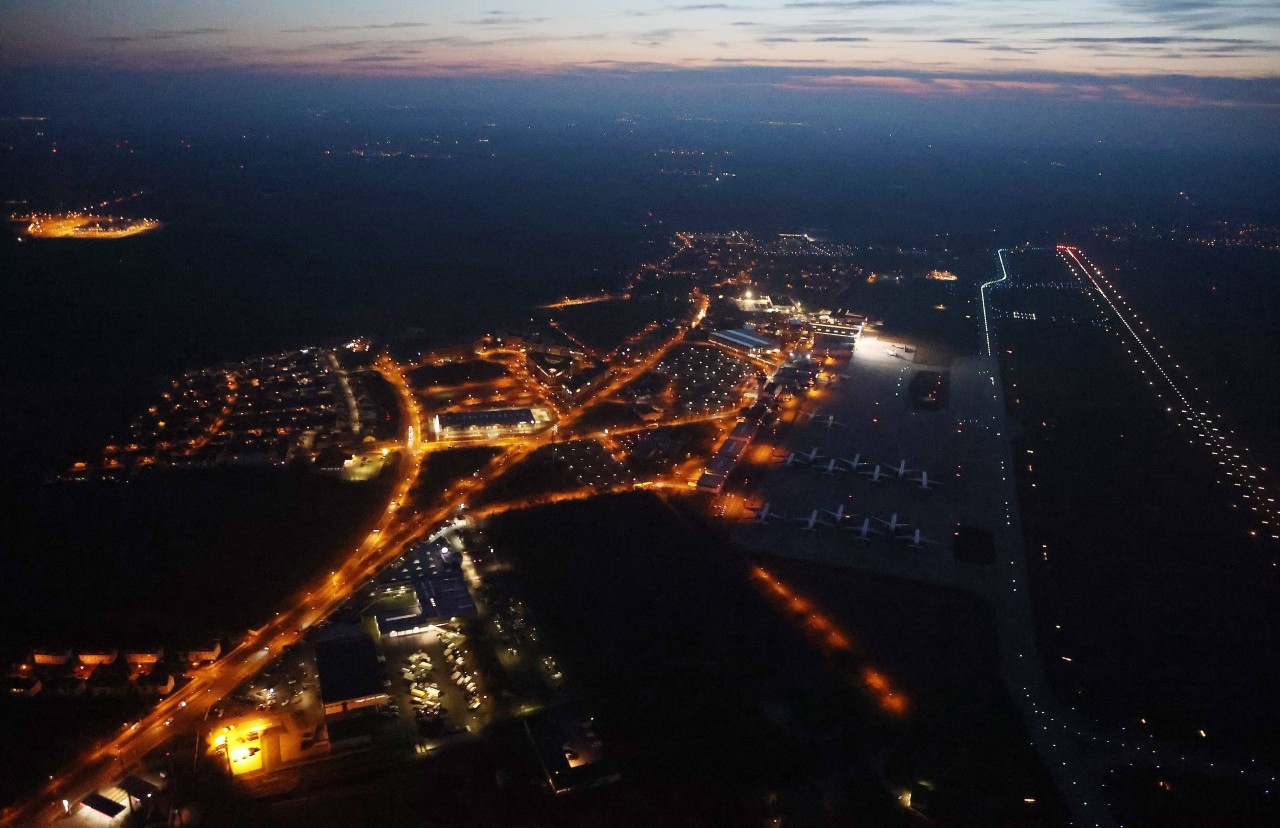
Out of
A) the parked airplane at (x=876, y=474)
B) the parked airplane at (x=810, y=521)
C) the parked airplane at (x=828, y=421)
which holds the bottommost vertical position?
the parked airplane at (x=810, y=521)

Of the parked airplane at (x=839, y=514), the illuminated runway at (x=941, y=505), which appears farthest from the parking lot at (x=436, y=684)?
the parked airplane at (x=839, y=514)

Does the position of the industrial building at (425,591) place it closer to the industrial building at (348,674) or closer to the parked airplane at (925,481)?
the industrial building at (348,674)

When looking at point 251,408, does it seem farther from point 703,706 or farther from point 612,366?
point 703,706

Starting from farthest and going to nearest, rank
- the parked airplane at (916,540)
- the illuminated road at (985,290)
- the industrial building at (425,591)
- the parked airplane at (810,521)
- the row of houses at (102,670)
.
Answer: the illuminated road at (985,290)
the parked airplane at (810,521)
the parked airplane at (916,540)
the industrial building at (425,591)
the row of houses at (102,670)

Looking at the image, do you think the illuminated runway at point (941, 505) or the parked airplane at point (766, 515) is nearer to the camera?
the illuminated runway at point (941, 505)

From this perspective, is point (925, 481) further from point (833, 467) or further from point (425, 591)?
point (425, 591)

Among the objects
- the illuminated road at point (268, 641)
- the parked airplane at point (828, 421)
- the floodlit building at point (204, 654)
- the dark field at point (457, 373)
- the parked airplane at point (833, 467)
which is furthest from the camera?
the dark field at point (457, 373)

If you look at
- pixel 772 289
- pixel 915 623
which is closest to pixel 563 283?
pixel 772 289
